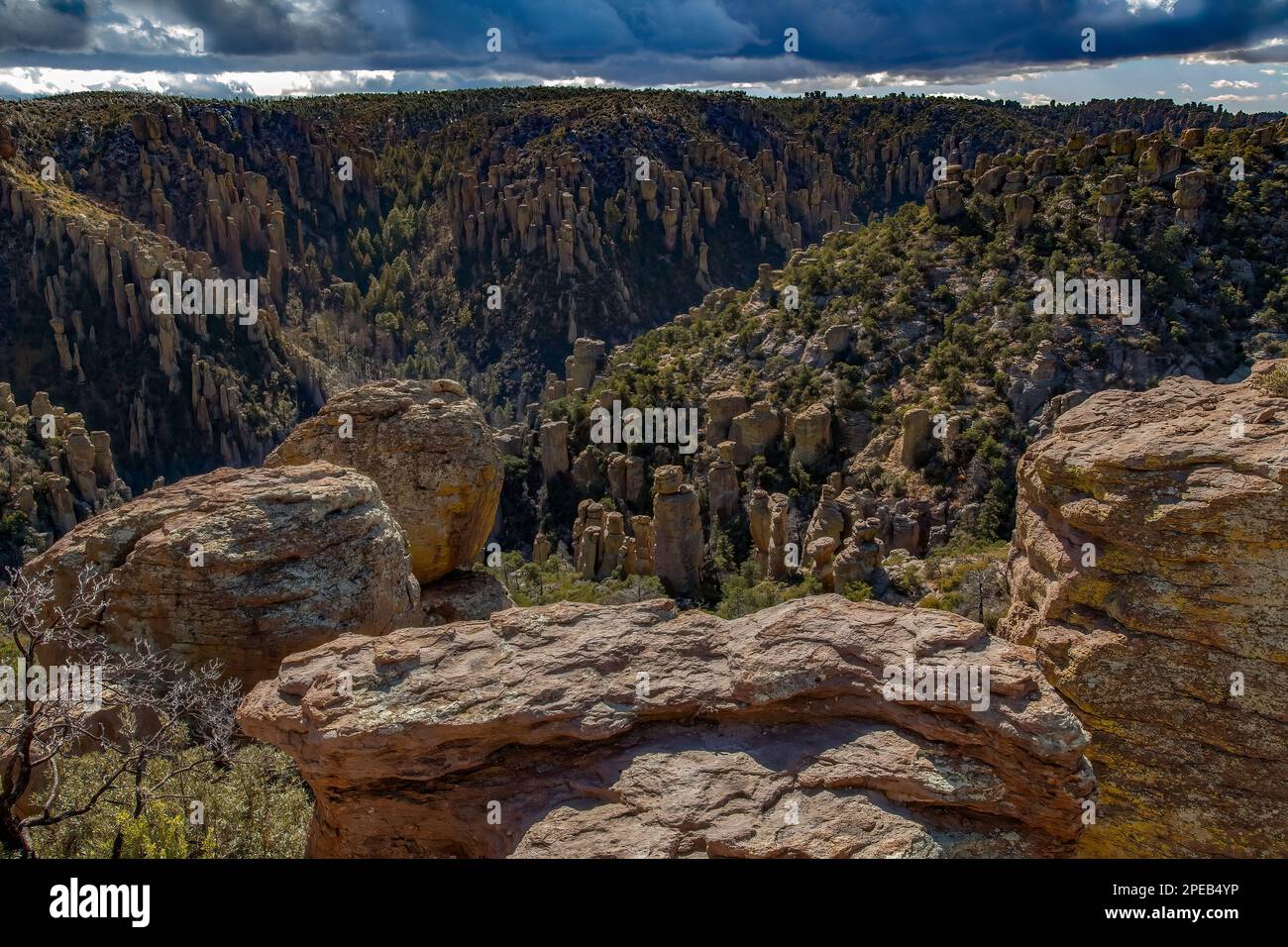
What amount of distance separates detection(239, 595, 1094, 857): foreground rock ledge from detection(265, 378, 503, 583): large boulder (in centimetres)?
724

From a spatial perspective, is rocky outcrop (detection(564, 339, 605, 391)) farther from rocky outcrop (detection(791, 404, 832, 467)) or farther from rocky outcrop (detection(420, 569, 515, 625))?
rocky outcrop (detection(420, 569, 515, 625))

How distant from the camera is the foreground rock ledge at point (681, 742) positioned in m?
7.16

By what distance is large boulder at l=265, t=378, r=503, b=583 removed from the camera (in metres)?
15.9

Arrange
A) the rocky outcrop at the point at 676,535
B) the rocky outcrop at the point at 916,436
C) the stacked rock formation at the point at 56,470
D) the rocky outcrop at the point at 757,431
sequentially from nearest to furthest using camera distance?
the rocky outcrop at the point at 676,535 → the rocky outcrop at the point at 916,436 → the rocky outcrop at the point at 757,431 → the stacked rock formation at the point at 56,470

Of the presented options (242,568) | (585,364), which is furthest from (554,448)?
(242,568)

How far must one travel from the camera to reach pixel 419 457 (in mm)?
15969

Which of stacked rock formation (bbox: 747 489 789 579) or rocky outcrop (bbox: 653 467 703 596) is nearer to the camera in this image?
stacked rock formation (bbox: 747 489 789 579)

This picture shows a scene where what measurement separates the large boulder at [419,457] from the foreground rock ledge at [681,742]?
724 centimetres

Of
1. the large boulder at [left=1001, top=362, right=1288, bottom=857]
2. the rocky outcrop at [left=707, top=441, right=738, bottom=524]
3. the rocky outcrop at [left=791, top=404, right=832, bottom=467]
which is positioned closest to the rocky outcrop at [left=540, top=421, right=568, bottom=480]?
the rocky outcrop at [left=707, top=441, right=738, bottom=524]

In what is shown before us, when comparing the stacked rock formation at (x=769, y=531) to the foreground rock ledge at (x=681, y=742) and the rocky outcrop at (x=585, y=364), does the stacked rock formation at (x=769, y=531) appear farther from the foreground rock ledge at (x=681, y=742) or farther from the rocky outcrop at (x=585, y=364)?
the foreground rock ledge at (x=681, y=742)

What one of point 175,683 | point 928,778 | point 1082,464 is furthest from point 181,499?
point 1082,464

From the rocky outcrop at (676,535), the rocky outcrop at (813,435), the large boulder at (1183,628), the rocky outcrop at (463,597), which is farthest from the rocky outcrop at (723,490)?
the large boulder at (1183,628)

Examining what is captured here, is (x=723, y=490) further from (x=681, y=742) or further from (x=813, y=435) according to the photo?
(x=681, y=742)

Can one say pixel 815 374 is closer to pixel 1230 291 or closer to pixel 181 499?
pixel 1230 291
